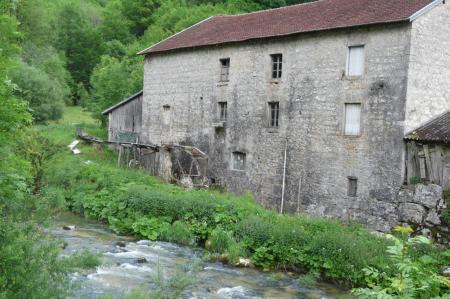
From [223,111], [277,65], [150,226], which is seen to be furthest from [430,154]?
[223,111]

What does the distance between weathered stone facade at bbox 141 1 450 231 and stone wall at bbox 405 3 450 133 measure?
0.11m

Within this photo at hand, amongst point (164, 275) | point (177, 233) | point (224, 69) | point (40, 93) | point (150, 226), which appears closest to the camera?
point (164, 275)

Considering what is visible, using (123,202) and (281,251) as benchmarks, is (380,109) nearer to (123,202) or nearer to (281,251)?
(281,251)

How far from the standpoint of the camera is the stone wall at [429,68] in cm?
1709

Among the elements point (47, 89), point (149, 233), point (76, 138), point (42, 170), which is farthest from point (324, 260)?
point (47, 89)

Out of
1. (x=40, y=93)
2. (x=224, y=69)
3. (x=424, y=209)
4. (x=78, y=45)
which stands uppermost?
(x=78, y=45)

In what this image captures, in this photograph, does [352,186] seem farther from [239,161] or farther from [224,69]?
[224,69]

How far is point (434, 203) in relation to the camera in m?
16.2

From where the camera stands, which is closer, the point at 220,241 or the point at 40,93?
the point at 220,241

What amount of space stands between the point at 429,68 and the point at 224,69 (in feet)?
29.9

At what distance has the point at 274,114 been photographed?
21312 millimetres

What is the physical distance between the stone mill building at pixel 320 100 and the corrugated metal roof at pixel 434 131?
5.6 inches

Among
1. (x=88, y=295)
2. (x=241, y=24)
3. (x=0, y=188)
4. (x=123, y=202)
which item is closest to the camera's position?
(x=0, y=188)

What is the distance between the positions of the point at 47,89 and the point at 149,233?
74.0 ft
